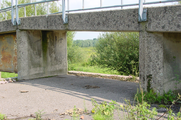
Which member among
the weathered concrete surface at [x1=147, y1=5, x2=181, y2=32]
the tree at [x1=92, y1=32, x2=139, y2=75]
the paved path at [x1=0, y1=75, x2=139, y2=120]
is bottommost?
the paved path at [x1=0, y1=75, x2=139, y2=120]

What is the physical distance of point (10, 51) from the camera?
9.96 meters

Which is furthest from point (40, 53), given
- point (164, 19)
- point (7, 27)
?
point (164, 19)

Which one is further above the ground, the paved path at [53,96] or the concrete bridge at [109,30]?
the concrete bridge at [109,30]

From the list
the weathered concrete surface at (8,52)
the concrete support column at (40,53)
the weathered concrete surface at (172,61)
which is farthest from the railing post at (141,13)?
the weathered concrete surface at (8,52)

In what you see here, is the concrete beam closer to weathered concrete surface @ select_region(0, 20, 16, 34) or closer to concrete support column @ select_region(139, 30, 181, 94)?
concrete support column @ select_region(139, 30, 181, 94)

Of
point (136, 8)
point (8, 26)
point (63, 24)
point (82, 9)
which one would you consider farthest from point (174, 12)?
point (8, 26)

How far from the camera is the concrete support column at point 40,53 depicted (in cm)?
898

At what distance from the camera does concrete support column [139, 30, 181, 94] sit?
214 inches

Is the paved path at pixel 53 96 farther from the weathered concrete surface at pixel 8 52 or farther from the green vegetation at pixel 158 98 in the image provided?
the weathered concrete surface at pixel 8 52

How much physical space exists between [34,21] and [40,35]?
1.12 meters

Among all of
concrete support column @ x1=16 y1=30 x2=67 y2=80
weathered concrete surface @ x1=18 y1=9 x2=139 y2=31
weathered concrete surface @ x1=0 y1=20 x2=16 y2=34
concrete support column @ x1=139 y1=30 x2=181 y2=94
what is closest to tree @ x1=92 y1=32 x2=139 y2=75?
concrete support column @ x1=16 y1=30 x2=67 y2=80

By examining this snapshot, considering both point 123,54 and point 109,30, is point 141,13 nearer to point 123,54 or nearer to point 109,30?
point 109,30

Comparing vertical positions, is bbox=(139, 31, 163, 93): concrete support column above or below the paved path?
above

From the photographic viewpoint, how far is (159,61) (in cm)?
541
